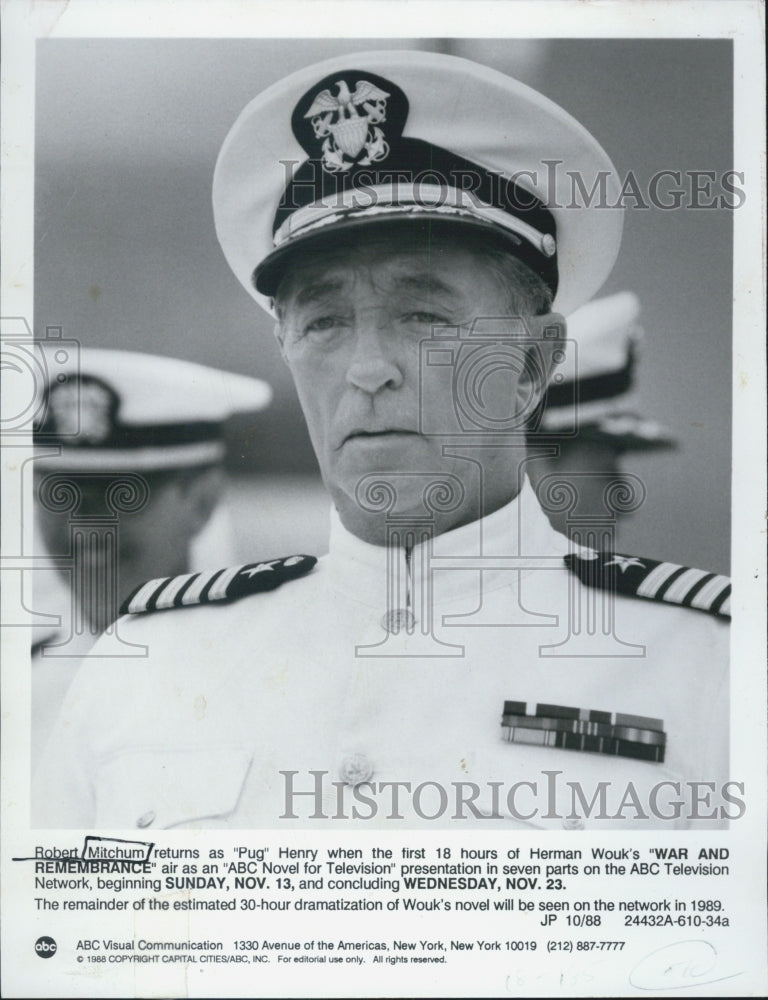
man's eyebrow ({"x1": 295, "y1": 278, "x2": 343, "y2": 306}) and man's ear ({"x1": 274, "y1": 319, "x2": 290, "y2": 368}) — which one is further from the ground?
man's eyebrow ({"x1": 295, "y1": 278, "x2": 343, "y2": 306})

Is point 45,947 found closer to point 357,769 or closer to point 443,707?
point 357,769

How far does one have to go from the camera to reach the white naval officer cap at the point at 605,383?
2211mm

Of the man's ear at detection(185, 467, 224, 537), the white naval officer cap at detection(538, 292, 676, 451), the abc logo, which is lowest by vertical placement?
the abc logo

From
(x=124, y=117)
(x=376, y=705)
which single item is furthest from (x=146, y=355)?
(x=376, y=705)

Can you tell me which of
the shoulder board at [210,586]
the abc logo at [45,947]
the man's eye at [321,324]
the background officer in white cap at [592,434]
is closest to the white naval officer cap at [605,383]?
the background officer in white cap at [592,434]

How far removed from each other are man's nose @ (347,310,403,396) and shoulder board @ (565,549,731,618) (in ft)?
1.59

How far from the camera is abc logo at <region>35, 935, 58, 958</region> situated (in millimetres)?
2240

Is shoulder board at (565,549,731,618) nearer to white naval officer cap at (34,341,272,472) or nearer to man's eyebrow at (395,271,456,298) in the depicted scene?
man's eyebrow at (395,271,456,298)

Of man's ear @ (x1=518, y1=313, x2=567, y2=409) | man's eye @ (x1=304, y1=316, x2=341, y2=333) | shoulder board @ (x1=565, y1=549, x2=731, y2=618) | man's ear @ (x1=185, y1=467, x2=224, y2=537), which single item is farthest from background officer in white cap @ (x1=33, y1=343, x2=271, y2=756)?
shoulder board @ (x1=565, y1=549, x2=731, y2=618)

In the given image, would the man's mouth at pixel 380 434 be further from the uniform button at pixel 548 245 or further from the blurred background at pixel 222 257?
the uniform button at pixel 548 245

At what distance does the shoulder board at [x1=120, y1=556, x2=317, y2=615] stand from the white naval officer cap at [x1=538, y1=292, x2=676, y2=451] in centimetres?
55

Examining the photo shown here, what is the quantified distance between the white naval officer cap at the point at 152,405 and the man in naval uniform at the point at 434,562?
0.54 feet

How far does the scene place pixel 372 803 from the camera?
2201 millimetres

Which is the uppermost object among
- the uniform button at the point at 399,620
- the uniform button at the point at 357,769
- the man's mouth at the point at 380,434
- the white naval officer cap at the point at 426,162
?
the white naval officer cap at the point at 426,162
